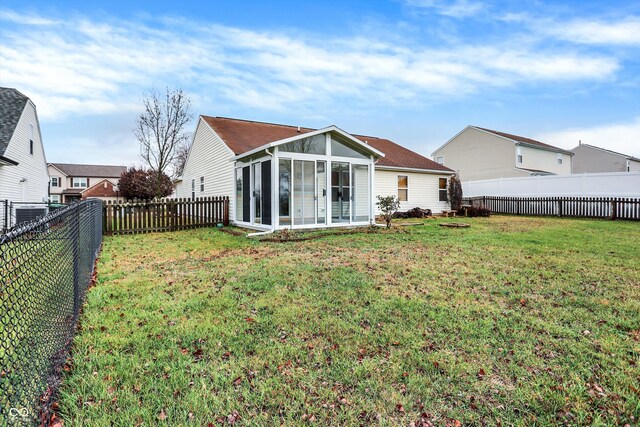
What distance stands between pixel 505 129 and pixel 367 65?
2187 cm

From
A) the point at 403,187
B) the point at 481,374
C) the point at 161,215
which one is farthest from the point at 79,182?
the point at 481,374

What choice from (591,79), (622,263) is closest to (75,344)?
(622,263)

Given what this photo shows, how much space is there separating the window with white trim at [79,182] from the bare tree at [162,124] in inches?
1682

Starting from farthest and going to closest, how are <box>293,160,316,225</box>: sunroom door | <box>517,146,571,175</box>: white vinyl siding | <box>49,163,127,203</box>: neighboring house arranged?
1. <box>49,163,127,203</box>: neighboring house
2. <box>517,146,571,175</box>: white vinyl siding
3. <box>293,160,316,225</box>: sunroom door

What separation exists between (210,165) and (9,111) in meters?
9.43

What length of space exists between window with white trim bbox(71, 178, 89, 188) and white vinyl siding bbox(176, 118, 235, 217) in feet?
158

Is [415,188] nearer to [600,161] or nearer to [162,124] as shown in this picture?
[162,124]

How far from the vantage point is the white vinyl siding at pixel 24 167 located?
14.4 m

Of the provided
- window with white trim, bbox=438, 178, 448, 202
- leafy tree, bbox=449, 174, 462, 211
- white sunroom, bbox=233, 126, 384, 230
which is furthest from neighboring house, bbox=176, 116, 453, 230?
leafy tree, bbox=449, 174, 462, 211

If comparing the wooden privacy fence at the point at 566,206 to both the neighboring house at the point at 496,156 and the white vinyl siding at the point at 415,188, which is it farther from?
the neighboring house at the point at 496,156

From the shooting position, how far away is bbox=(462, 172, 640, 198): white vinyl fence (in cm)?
1791

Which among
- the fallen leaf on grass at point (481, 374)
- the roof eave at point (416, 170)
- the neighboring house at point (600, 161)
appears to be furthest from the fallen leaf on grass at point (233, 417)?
the neighboring house at point (600, 161)

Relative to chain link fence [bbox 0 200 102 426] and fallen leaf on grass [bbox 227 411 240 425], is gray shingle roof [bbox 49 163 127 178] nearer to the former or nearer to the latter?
chain link fence [bbox 0 200 102 426]

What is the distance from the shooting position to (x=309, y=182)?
1184 centimetres
